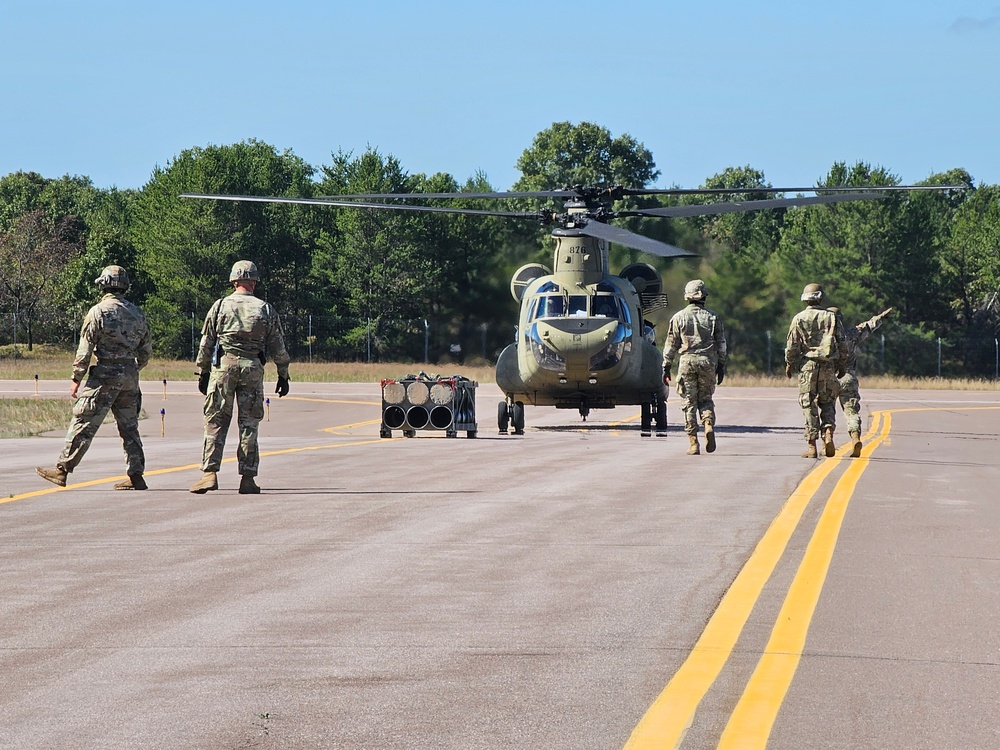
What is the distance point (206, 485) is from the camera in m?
13.3

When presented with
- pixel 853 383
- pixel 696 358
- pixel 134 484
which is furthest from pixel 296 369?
pixel 134 484

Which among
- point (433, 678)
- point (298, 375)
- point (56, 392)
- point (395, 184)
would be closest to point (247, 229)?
point (395, 184)

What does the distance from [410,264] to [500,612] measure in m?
72.1

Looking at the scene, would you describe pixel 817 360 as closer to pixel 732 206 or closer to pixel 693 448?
pixel 693 448

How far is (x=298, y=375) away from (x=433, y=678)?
60571 millimetres

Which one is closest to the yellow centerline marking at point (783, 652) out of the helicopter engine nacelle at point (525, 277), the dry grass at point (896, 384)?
the helicopter engine nacelle at point (525, 277)

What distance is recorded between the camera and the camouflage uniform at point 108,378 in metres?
13.3

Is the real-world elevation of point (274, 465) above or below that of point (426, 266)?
below

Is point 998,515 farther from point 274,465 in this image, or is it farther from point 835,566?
point 274,465

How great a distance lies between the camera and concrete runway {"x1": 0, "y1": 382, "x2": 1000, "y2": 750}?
17.2ft

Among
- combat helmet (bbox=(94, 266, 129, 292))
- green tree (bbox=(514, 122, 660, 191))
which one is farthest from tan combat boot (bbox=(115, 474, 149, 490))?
green tree (bbox=(514, 122, 660, 191))

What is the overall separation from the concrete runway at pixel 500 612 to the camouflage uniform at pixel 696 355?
13.3ft

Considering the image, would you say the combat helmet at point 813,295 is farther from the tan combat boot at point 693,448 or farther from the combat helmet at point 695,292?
the tan combat boot at point 693,448

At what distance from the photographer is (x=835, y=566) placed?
357 inches
